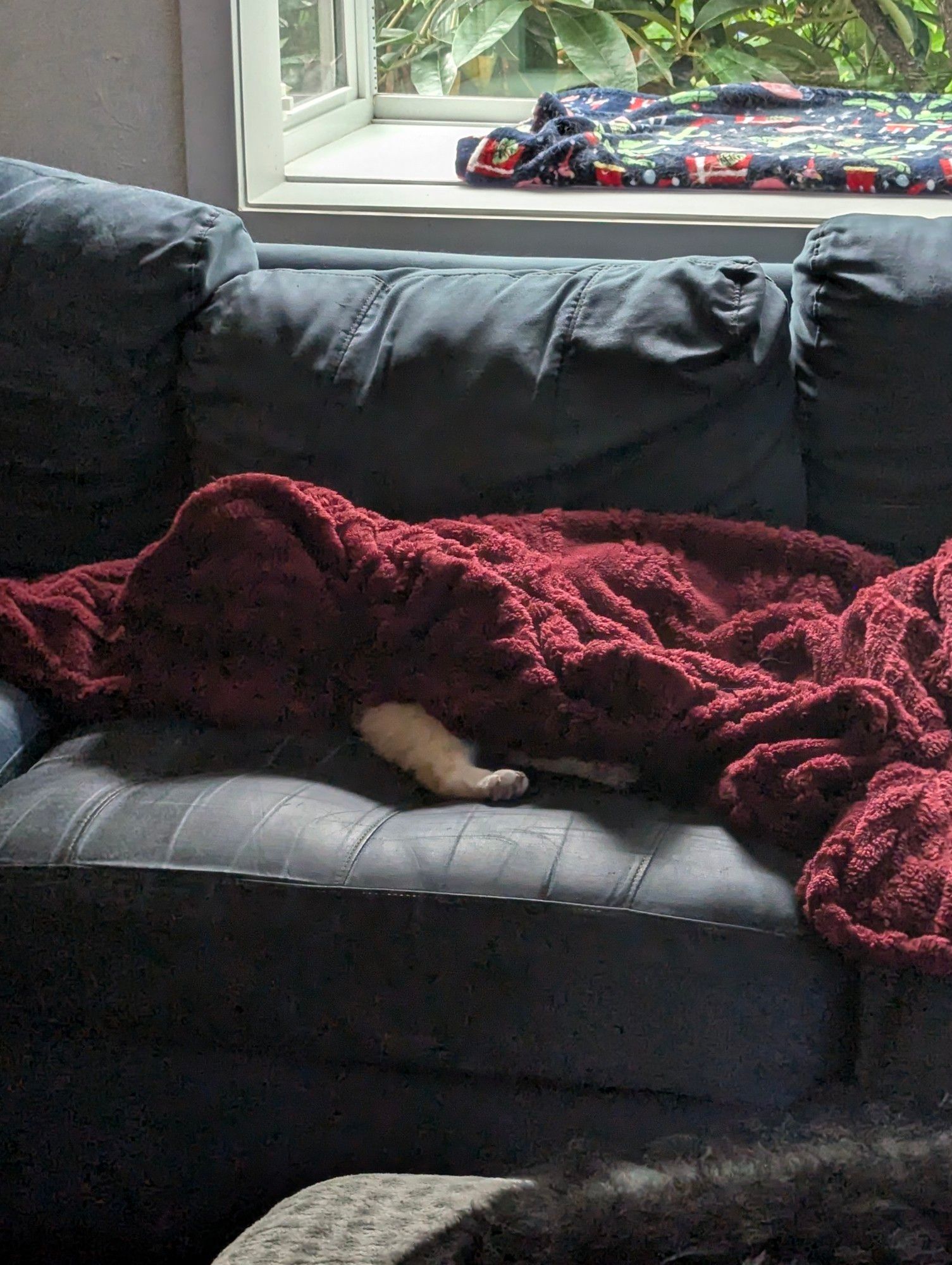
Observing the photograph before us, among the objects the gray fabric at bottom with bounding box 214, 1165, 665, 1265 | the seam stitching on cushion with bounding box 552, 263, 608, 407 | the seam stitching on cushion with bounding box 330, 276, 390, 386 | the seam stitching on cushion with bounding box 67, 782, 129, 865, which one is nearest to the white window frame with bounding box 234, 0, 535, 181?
the seam stitching on cushion with bounding box 330, 276, 390, 386

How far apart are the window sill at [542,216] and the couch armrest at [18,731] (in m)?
0.98

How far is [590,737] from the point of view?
1329 millimetres

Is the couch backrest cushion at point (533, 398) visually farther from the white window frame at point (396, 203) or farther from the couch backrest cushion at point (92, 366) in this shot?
the white window frame at point (396, 203)

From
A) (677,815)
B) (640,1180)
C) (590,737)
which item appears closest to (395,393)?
(590,737)

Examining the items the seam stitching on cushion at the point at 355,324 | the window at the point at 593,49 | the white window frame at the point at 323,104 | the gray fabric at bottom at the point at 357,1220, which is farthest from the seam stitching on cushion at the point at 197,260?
the gray fabric at bottom at the point at 357,1220

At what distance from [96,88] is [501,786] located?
1.45m

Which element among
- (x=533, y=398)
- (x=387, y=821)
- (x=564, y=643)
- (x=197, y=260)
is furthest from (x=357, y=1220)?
(x=197, y=260)

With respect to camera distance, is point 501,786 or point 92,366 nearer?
point 501,786

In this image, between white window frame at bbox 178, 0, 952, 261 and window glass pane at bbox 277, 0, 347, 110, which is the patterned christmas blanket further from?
window glass pane at bbox 277, 0, 347, 110

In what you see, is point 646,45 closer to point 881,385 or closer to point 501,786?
point 881,385

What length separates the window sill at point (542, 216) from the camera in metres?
1.98

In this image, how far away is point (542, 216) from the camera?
2010mm

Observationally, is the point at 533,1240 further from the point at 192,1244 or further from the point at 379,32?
the point at 379,32

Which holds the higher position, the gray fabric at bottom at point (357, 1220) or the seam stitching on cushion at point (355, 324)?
the seam stitching on cushion at point (355, 324)
